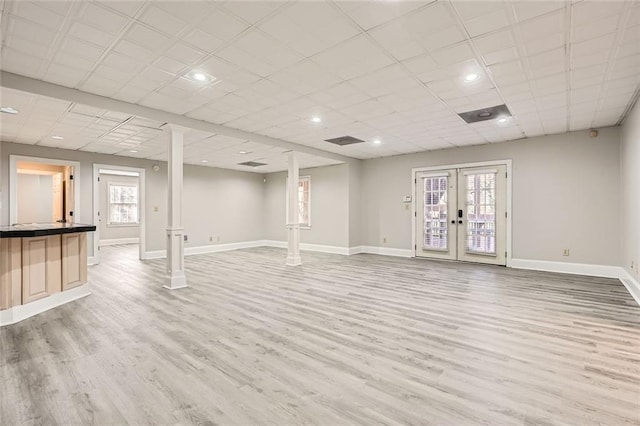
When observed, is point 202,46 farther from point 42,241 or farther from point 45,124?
point 45,124

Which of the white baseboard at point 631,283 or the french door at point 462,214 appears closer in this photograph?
the white baseboard at point 631,283

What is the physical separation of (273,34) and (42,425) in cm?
310

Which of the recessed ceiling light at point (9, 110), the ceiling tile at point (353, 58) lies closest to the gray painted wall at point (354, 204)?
the ceiling tile at point (353, 58)

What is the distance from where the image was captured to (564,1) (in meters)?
2.19

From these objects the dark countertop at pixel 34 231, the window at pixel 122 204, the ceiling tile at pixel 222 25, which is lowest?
the dark countertop at pixel 34 231

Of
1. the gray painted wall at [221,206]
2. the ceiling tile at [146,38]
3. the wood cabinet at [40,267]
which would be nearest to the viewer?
the ceiling tile at [146,38]

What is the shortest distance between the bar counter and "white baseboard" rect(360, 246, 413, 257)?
6.41 m

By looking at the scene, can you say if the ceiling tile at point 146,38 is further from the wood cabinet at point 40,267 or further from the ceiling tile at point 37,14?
the wood cabinet at point 40,267

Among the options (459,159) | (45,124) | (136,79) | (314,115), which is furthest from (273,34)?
(459,159)

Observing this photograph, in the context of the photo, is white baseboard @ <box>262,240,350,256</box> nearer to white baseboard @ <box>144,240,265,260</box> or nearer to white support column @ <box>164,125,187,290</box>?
white baseboard @ <box>144,240,265,260</box>

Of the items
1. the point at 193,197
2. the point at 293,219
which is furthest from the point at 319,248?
the point at 193,197

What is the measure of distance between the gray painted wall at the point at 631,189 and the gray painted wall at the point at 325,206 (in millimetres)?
5470

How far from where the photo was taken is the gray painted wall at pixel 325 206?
28.1 ft

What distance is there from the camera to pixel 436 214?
24.5 feet
